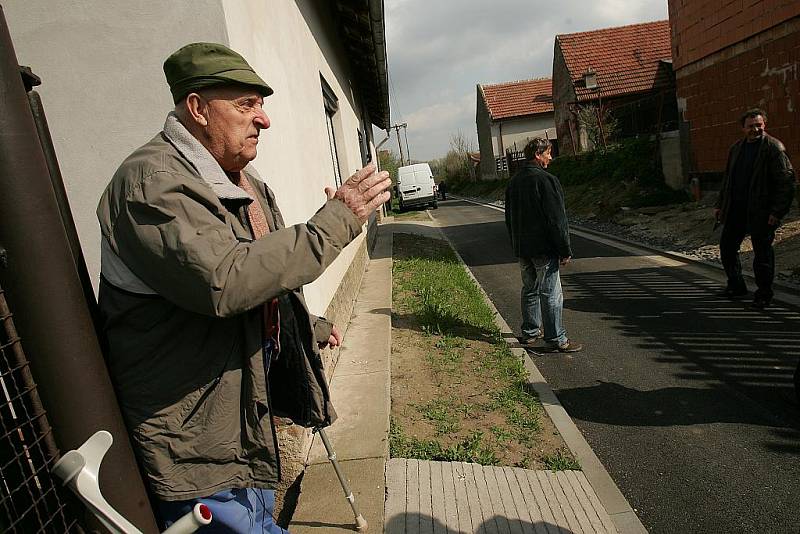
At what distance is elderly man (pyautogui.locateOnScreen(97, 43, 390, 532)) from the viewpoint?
1.27 meters

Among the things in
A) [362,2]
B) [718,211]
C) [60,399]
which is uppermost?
[362,2]

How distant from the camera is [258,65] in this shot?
3297 mm

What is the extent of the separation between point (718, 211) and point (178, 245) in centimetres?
634

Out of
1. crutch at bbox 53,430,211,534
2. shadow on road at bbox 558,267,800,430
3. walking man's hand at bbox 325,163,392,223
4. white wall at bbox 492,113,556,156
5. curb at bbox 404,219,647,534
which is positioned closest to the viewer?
crutch at bbox 53,430,211,534

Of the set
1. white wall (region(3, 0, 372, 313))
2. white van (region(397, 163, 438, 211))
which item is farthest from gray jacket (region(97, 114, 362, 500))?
white van (region(397, 163, 438, 211))

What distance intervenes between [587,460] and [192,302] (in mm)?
2760

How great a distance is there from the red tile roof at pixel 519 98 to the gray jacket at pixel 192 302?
124 ft

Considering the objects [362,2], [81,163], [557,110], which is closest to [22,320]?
[81,163]

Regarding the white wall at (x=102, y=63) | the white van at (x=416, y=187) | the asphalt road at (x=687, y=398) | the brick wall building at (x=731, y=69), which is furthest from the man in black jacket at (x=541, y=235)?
the white van at (x=416, y=187)

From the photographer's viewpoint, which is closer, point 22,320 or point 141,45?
point 22,320

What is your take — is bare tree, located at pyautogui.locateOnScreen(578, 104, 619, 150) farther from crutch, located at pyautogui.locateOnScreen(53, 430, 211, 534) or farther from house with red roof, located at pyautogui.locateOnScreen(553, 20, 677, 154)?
crutch, located at pyautogui.locateOnScreen(53, 430, 211, 534)

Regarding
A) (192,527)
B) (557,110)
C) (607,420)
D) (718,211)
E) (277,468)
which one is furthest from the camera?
(557,110)

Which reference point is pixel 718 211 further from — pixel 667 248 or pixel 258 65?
pixel 258 65

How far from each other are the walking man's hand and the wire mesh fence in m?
0.86
